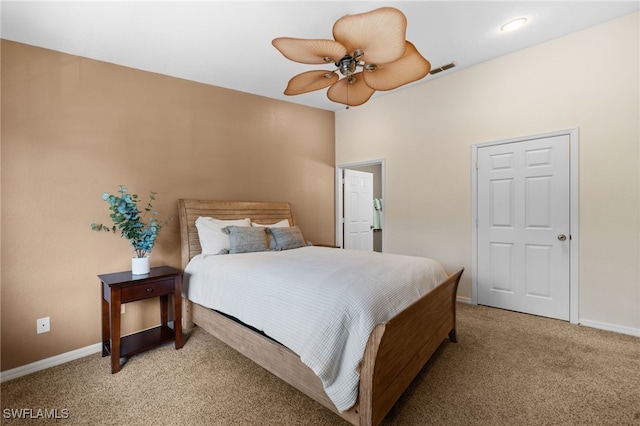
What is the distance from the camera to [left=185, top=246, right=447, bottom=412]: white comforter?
152cm

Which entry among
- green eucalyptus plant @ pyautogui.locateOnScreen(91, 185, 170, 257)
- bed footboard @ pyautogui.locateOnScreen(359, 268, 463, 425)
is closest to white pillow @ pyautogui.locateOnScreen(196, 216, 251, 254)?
green eucalyptus plant @ pyautogui.locateOnScreen(91, 185, 170, 257)

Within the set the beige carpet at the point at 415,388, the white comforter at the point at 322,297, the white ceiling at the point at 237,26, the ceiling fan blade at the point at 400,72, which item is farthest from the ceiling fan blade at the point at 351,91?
the beige carpet at the point at 415,388

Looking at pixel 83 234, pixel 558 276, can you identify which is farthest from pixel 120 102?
pixel 558 276

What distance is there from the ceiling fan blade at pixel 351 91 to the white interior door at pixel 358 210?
2.66 metres

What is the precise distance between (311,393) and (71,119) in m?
3.05

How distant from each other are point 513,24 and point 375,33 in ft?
6.03

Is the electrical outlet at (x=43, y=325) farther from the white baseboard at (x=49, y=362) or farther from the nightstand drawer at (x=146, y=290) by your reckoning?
the nightstand drawer at (x=146, y=290)

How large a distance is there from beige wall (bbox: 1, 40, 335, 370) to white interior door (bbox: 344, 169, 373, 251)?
2.10 meters

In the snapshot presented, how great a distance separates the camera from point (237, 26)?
8.21 ft

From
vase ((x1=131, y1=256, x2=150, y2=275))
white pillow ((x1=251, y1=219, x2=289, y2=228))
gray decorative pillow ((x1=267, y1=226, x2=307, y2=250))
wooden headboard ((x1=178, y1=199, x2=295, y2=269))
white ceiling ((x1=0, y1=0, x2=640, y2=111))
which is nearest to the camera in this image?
white ceiling ((x1=0, y1=0, x2=640, y2=111))

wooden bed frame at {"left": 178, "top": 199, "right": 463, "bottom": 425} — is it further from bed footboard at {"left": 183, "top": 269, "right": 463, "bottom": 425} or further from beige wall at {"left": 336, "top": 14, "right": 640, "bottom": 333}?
beige wall at {"left": 336, "top": 14, "right": 640, "bottom": 333}

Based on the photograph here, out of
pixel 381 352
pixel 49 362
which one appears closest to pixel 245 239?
pixel 49 362

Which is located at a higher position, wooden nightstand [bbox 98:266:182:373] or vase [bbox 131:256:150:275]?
vase [bbox 131:256:150:275]

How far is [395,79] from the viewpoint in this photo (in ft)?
7.10
